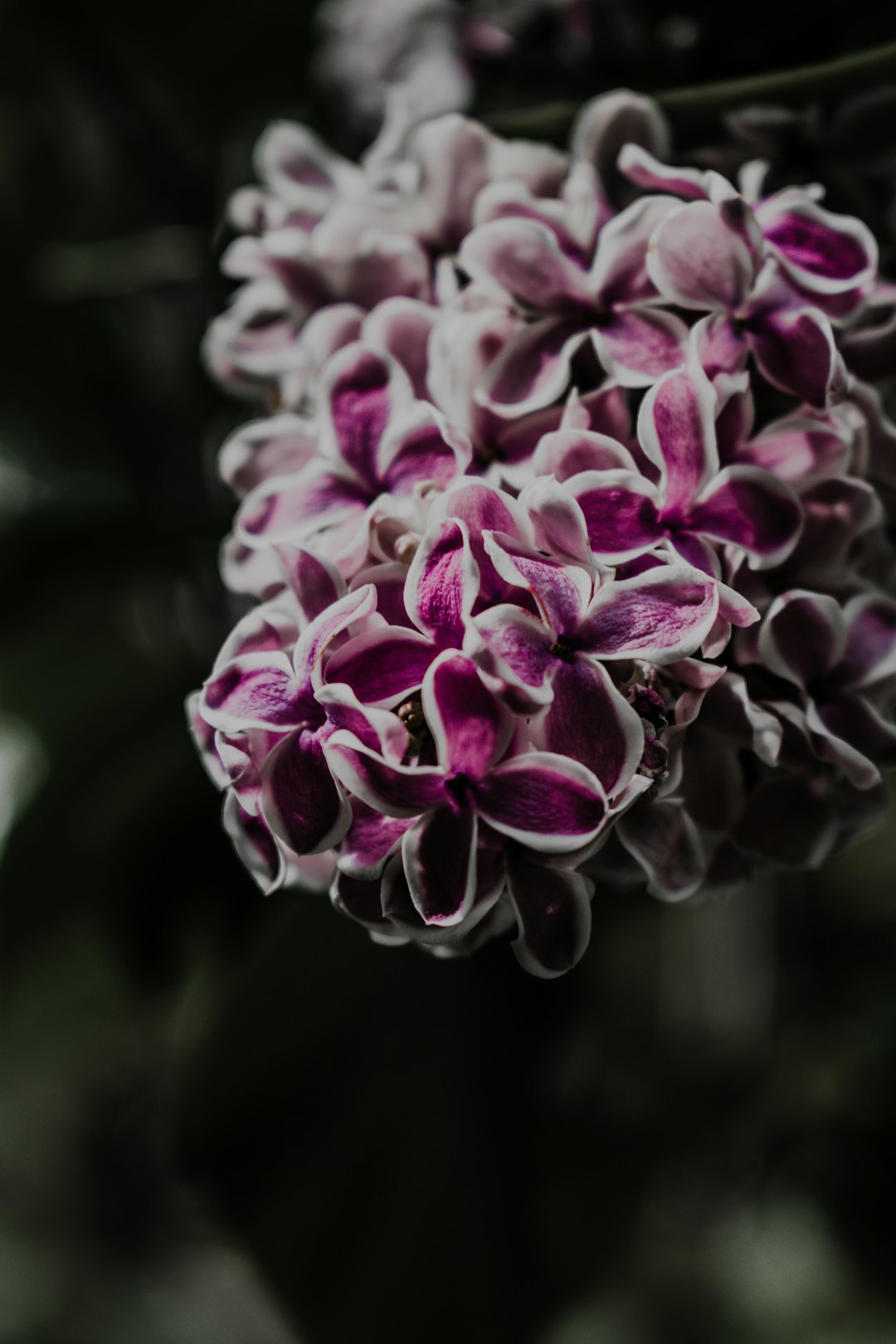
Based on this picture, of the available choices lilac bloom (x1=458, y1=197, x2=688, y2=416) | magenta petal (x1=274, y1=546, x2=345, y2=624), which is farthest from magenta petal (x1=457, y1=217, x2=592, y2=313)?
magenta petal (x1=274, y1=546, x2=345, y2=624)

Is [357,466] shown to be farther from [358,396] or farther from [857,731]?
[857,731]

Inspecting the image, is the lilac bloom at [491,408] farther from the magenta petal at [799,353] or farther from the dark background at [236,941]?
the dark background at [236,941]

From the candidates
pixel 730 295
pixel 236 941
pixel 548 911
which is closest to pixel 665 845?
pixel 548 911

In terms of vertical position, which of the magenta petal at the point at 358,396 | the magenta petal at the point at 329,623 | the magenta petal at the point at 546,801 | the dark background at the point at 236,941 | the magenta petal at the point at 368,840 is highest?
the magenta petal at the point at 358,396

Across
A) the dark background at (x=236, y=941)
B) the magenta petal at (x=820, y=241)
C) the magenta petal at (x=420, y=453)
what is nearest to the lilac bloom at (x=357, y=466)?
the magenta petal at (x=420, y=453)

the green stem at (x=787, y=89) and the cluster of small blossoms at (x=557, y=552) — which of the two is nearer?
the cluster of small blossoms at (x=557, y=552)

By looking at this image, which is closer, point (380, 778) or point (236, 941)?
point (380, 778)

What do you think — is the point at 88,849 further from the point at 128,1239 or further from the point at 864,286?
the point at 128,1239

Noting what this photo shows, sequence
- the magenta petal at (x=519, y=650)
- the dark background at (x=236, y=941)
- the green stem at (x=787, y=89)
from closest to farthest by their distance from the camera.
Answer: the magenta petal at (x=519, y=650)
the green stem at (x=787, y=89)
the dark background at (x=236, y=941)
